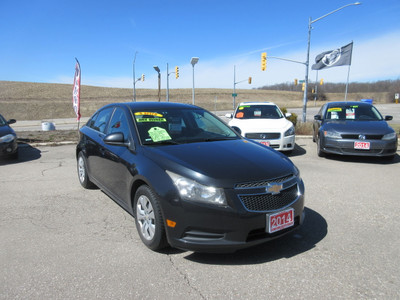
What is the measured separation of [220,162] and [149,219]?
920 millimetres

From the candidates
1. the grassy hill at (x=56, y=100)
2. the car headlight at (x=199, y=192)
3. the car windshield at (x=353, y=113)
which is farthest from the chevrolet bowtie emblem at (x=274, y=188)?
the grassy hill at (x=56, y=100)

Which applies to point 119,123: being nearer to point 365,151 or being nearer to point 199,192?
point 199,192

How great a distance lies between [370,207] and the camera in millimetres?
4379

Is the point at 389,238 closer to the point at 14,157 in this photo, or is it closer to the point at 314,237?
the point at 314,237

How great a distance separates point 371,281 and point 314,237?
0.86 meters

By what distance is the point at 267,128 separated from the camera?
26.6 feet

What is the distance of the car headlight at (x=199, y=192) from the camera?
2623 mm

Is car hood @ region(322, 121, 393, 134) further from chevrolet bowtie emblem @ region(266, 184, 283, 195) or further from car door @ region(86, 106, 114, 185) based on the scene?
car door @ region(86, 106, 114, 185)

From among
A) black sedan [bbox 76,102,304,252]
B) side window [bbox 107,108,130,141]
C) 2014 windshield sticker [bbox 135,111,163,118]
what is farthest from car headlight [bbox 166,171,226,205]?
2014 windshield sticker [bbox 135,111,163,118]

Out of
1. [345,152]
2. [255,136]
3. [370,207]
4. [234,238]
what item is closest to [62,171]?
[255,136]

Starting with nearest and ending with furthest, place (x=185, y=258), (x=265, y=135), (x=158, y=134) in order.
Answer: (x=185, y=258) → (x=158, y=134) → (x=265, y=135)

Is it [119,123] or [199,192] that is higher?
[119,123]

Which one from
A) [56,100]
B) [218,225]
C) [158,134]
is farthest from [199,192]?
[56,100]

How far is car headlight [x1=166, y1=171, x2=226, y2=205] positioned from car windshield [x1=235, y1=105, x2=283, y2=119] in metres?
6.98
